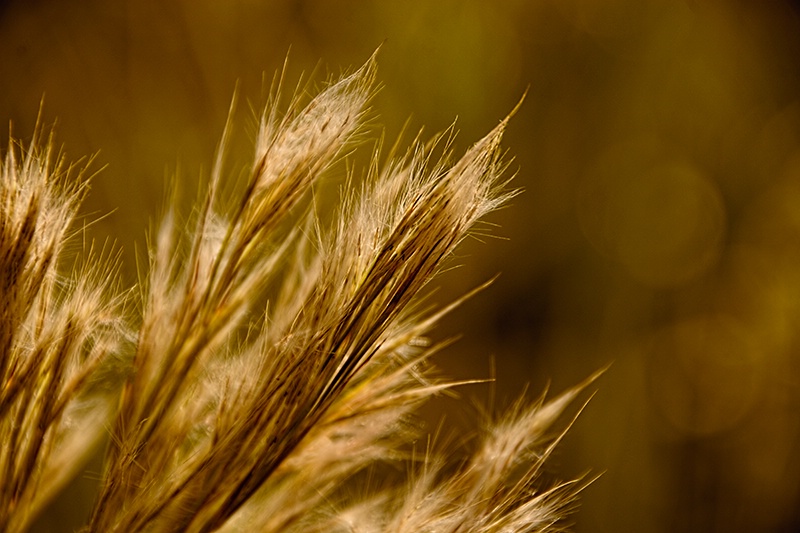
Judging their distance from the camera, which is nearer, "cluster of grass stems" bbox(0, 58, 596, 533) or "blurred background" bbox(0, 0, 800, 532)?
"cluster of grass stems" bbox(0, 58, 596, 533)

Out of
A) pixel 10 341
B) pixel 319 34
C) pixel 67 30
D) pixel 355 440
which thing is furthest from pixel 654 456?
pixel 67 30

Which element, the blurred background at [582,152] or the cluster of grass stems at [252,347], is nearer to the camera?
the cluster of grass stems at [252,347]

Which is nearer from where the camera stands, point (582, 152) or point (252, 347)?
point (252, 347)

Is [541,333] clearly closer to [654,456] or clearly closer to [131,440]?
[654,456]
